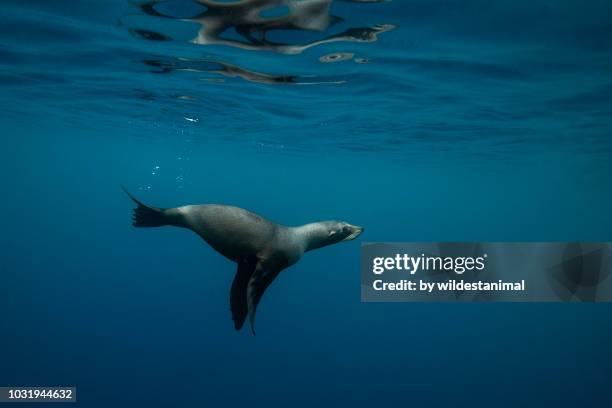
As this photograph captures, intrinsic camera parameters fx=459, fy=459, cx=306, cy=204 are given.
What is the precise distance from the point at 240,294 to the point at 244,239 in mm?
1013

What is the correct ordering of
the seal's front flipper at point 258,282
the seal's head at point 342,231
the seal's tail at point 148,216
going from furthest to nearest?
the seal's head at point 342,231
the seal's tail at point 148,216
the seal's front flipper at point 258,282

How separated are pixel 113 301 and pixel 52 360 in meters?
19.1

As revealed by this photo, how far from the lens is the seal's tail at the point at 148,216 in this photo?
669 cm

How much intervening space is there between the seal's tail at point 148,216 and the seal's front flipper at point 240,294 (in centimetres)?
A: 134

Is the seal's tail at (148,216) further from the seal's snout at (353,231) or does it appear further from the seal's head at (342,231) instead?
the seal's snout at (353,231)

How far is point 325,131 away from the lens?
20.8m

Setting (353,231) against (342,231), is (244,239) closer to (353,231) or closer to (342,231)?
(342,231)

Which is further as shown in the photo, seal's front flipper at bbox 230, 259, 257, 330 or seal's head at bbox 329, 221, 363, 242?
seal's head at bbox 329, 221, 363, 242

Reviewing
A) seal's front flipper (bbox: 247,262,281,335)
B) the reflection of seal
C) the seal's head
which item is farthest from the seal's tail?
the seal's head

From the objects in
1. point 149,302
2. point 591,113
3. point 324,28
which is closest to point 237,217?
point 324,28

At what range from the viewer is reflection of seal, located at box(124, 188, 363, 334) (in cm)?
633

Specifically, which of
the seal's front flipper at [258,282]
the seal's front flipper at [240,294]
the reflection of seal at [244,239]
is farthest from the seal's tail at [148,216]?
the seal's front flipper at [258,282]

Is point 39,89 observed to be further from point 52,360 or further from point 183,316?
point 183,316

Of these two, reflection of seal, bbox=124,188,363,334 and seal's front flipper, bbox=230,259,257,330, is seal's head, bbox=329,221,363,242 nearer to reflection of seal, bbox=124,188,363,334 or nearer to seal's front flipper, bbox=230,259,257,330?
reflection of seal, bbox=124,188,363,334
